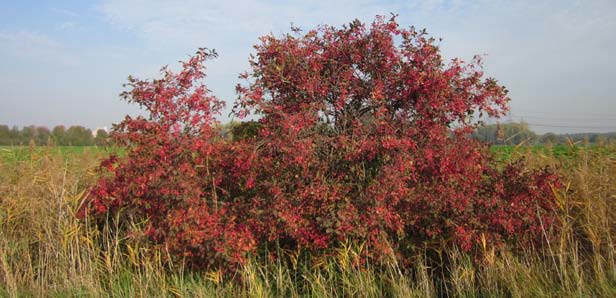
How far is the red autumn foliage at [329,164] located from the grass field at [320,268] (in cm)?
20

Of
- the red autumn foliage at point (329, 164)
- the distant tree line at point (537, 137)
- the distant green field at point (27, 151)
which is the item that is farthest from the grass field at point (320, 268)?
the distant green field at point (27, 151)

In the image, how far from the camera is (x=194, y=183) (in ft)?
14.4

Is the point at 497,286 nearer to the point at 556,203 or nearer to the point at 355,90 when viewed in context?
the point at 556,203

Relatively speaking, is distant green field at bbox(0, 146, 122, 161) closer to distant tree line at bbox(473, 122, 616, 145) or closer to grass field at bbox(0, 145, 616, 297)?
grass field at bbox(0, 145, 616, 297)

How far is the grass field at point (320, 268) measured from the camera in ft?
14.4

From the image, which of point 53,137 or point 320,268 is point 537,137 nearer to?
point 320,268

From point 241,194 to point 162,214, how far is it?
76cm

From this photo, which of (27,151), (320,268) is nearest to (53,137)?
(27,151)

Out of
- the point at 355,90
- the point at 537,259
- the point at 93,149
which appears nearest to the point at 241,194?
the point at 355,90

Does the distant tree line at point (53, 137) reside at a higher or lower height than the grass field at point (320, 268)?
higher

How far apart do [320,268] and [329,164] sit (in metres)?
1.02

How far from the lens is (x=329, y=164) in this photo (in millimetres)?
4523

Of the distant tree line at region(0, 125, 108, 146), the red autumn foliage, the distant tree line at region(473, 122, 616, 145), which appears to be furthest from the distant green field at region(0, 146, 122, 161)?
the distant tree line at region(473, 122, 616, 145)

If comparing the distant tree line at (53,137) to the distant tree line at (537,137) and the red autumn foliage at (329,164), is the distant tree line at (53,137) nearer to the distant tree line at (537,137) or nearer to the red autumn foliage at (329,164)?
the red autumn foliage at (329,164)
